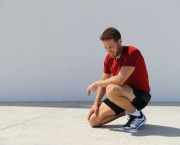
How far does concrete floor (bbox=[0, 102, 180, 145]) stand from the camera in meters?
4.09

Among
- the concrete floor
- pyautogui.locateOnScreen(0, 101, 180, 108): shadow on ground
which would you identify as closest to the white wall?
pyautogui.locateOnScreen(0, 101, 180, 108): shadow on ground

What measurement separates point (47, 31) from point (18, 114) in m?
1.67

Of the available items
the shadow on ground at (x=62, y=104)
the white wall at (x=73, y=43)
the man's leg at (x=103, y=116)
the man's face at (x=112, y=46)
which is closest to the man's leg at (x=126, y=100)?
the man's leg at (x=103, y=116)

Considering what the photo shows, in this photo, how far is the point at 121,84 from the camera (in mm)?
4383

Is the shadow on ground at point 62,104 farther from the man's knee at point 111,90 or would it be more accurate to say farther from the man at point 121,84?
the man's knee at point 111,90

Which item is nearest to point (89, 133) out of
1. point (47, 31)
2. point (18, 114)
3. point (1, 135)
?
point (1, 135)

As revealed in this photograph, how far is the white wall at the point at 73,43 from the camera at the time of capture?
643cm

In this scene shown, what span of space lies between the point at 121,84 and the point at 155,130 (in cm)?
64

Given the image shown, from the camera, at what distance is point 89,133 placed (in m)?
4.44

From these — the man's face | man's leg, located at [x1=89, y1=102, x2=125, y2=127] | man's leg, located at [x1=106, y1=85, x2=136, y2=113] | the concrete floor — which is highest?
the man's face

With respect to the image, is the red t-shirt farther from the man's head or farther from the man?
the man's head

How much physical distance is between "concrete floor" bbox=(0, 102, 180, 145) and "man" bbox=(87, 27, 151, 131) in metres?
0.15

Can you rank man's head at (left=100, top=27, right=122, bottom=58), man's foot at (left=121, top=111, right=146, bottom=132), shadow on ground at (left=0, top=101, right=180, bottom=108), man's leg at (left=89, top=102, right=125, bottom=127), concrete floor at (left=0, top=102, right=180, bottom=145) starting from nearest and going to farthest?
concrete floor at (left=0, top=102, right=180, bottom=145) < man's head at (left=100, top=27, right=122, bottom=58) < man's foot at (left=121, top=111, right=146, bottom=132) < man's leg at (left=89, top=102, right=125, bottom=127) < shadow on ground at (left=0, top=101, right=180, bottom=108)

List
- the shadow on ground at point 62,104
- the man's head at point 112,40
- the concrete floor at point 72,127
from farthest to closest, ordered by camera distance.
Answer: the shadow on ground at point 62,104 < the man's head at point 112,40 < the concrete floor at point 72,127
